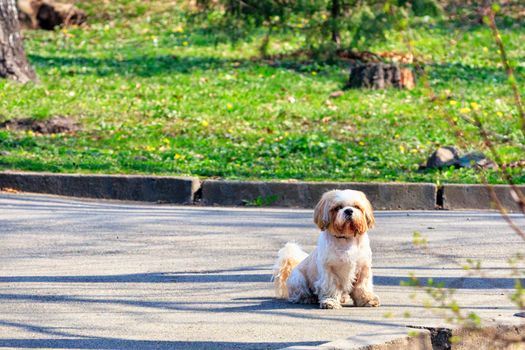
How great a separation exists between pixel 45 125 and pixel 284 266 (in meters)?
8.07

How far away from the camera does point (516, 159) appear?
41.8ft

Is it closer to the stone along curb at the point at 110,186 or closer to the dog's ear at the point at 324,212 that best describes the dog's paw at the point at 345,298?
the dog's ear at the point at 324,212

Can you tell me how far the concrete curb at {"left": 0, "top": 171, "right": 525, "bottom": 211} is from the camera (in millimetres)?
11328

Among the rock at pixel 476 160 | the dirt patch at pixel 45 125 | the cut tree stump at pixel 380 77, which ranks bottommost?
the rock at pixel 476 160

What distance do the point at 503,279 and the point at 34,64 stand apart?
1285 cm

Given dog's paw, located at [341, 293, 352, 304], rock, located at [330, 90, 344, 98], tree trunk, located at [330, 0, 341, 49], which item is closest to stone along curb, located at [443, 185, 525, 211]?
dog's paw, located at [341, 293, 352, 304]

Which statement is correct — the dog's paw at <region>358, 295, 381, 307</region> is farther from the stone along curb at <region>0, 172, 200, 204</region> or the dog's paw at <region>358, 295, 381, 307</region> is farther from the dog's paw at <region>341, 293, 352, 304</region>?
the stone along curb at <region>0, 172, 200, 204</region>

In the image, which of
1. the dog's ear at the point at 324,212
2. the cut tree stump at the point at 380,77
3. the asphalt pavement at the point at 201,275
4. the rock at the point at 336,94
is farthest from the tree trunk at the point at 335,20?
the dog's ear at the point at 324,212

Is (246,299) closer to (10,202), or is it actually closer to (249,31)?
(10,202)

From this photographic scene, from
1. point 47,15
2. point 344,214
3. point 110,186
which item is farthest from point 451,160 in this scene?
point 47,15

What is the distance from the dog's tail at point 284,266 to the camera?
266 inches

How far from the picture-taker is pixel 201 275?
7.61 metres

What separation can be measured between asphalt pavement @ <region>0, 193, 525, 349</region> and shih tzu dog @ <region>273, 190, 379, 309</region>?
114 millimetres

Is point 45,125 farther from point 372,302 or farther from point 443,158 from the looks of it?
point 372,302
